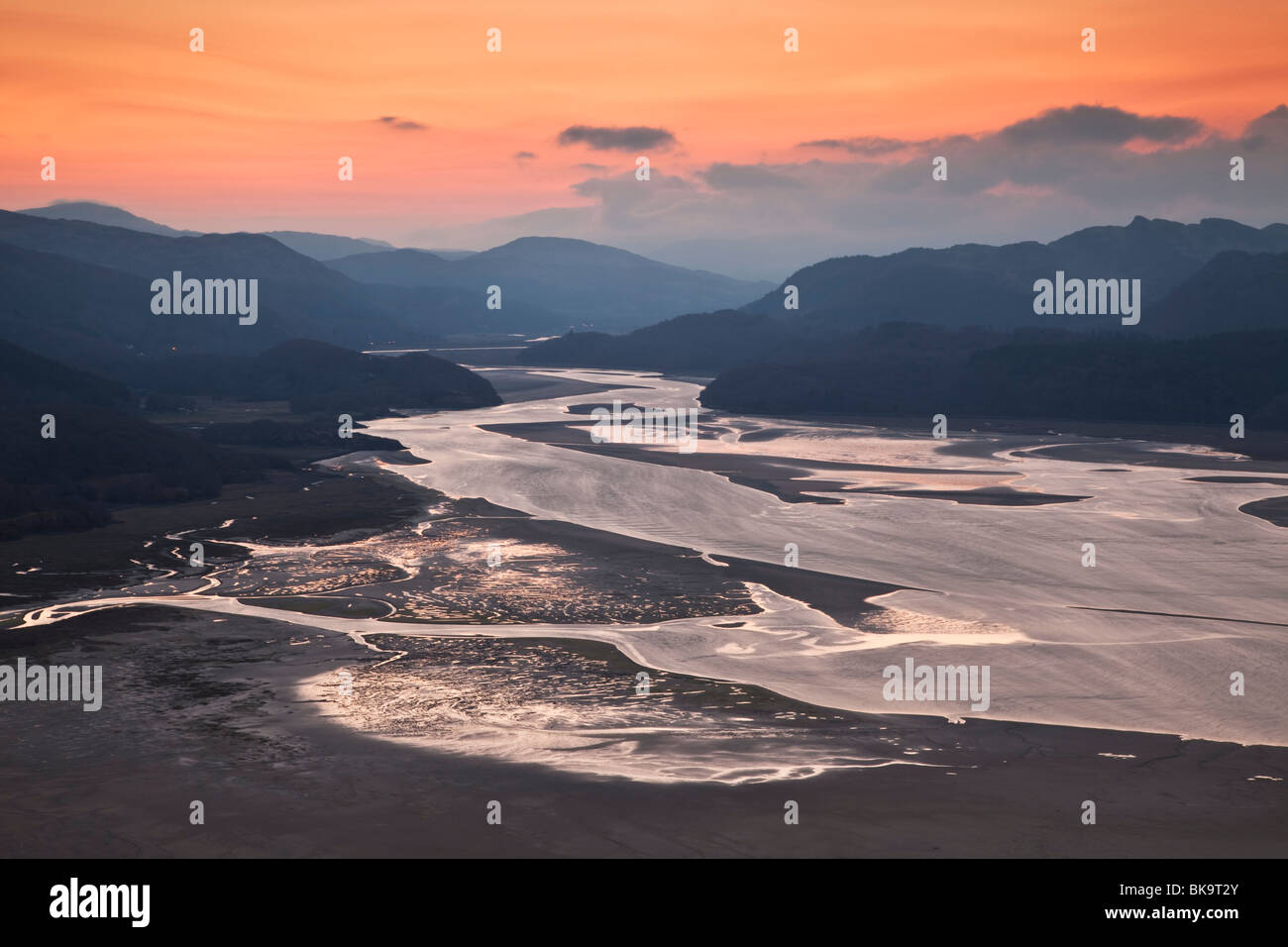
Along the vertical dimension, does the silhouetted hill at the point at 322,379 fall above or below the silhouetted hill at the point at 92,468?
above

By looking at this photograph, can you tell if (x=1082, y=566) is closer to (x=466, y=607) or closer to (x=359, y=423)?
(x=466, y=607)

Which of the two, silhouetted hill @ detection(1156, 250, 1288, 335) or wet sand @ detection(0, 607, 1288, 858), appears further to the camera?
silhouetted hill @ detection(1156, 250, 1288, 335)

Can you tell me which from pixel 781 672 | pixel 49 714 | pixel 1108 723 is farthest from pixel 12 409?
pixel 1108 723
